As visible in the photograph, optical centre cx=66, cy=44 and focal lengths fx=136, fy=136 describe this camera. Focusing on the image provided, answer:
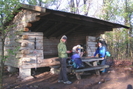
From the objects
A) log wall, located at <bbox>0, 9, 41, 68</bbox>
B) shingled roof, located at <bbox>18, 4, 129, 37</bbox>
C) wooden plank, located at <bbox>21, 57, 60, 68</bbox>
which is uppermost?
shingled roof, located at <bbox>18, 4, 129, 37</bbox>

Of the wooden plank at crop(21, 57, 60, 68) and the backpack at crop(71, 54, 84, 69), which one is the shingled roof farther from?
the wooden plank at crop(21, 57, 60, 68)

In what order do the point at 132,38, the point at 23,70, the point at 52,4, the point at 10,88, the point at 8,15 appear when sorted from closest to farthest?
the point at 8,15 < the point at 10,88 < the point at 23,70 < the point at 132,38 < the point at 52,4

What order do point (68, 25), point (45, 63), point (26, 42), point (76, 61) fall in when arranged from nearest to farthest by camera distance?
1. point (76, 61)
2. point (26, 42)
3. point (45, 63)
4. point (68, 25)

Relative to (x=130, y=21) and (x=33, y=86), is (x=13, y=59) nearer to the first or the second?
(x=33, y=86)

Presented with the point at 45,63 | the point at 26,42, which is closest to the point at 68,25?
the point at 45,63

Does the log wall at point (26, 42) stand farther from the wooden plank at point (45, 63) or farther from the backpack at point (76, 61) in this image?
the backpack at point (76, 61)

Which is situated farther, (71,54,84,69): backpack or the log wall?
the log wall

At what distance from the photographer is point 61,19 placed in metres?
6.70

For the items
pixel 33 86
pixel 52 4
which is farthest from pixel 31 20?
pixel 52 4

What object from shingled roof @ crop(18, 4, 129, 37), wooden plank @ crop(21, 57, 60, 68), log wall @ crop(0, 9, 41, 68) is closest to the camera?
log wall @ crop(0, 9, 41, 68)

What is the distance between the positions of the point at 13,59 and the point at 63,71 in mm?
3294

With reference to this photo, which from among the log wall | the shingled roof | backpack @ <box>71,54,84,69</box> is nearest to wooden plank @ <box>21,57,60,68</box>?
the log wall

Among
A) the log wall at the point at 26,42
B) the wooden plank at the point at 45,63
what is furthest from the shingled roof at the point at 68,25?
the wooden plank at the point at 45,63

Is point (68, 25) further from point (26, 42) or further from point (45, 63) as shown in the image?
point (26, 42)
